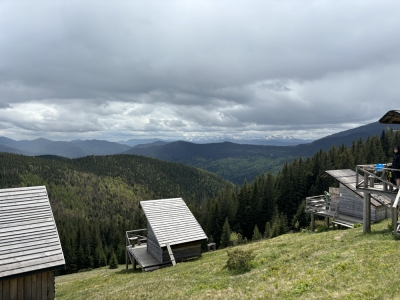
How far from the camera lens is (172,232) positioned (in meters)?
26.2

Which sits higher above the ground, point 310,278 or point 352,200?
point 310,278

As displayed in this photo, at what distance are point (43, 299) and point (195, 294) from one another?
7.69 meters

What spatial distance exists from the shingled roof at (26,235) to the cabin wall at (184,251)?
13.7 meters

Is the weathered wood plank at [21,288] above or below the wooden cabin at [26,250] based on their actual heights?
below

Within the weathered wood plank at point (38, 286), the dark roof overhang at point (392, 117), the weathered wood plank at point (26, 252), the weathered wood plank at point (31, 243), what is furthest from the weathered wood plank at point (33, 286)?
the dark roof overhang at point (392, 117)

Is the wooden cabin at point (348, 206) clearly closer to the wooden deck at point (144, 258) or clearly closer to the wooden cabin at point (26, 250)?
the wooden deck at point (144, 258)

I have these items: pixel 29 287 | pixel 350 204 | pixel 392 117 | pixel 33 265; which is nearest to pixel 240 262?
pixel 33 265

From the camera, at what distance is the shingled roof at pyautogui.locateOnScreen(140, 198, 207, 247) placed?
84.2 feet

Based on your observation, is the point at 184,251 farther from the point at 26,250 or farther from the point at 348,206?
the point at 348,206

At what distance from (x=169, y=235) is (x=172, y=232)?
543 mm

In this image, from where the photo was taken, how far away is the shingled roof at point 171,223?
25656 mm

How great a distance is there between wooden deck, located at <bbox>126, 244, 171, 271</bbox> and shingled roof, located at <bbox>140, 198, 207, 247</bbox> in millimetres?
2934

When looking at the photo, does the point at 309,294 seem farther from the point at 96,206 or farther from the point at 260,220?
the point at 96,206

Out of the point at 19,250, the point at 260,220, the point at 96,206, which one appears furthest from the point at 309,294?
the point at 96,206
